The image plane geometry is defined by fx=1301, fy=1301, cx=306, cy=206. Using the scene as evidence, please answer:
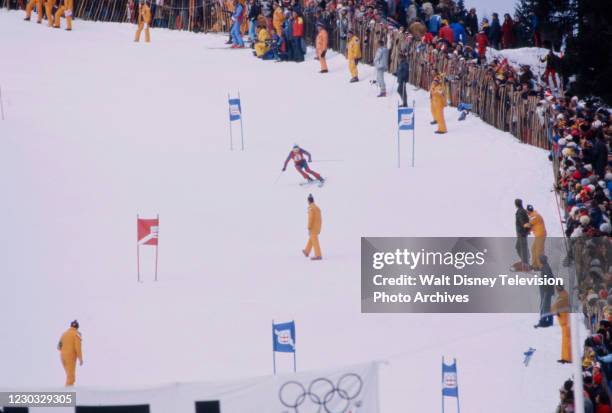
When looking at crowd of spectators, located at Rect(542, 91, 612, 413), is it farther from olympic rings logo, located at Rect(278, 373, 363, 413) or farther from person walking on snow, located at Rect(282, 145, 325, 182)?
person walking on snow, located at Rect(282, 145, 325, 182)

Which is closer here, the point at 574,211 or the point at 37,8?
the point at 574,211

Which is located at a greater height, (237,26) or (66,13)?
(66,13)

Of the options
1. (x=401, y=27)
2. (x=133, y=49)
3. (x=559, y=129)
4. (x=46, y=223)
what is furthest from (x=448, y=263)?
(x=133, y=49)

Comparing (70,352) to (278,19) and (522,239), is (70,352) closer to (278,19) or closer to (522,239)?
(522,239)

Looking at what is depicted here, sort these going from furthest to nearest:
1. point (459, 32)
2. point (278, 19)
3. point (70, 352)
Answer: point (278, 19) < point (459, 32) < point (70, 352)

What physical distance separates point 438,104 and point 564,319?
34.1ft

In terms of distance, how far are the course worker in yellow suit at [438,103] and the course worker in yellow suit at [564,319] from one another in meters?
9.93

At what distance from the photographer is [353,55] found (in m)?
28.5

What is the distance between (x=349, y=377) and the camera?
8617mm

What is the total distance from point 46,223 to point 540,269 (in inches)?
333

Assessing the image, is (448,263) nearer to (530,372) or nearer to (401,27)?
(530,372)

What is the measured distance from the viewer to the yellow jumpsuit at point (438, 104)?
82.3 ft

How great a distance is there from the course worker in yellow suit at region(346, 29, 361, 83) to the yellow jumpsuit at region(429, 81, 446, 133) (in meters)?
3.44

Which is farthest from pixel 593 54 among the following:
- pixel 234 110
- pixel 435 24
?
pixel 234 110
